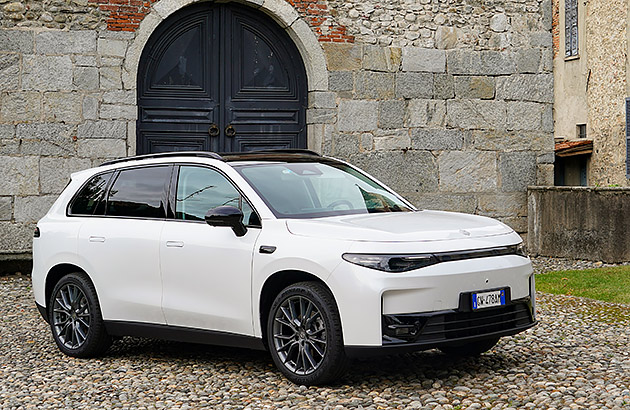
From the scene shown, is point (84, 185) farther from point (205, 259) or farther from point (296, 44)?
point (296, 44)

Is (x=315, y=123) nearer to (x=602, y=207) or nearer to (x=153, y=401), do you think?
(x=602, y=207)

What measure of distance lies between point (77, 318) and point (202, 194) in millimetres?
1609

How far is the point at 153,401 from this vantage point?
19.5 feet

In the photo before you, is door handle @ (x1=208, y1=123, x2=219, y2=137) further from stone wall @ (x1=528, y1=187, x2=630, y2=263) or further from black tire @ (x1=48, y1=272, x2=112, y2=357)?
black tire @ (x1=48, y1=272, x2=112, y2=357)

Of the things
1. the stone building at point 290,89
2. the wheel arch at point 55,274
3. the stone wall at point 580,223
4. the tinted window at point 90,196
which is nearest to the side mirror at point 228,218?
the tinted window at point 90,196

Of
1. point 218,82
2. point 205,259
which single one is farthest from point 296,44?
point 205,259

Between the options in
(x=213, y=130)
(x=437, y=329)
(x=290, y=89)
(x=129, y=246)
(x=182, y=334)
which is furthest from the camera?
(x=290, y=89)

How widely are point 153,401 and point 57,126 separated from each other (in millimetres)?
7330

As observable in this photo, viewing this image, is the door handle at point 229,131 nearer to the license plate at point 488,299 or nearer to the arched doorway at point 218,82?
the arched doorway at point 218,82

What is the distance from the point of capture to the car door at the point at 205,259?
642 centimetres

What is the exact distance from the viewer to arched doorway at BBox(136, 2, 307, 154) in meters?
13.1

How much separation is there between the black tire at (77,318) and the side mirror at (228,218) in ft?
5.08

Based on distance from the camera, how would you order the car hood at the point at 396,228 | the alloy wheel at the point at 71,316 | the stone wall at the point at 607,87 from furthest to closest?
1. the stone wall at the point at 607,87
2. the alloy wheel at the point at 71,316
3. the car hood at the point at 396,228

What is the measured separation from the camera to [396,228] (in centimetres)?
612
